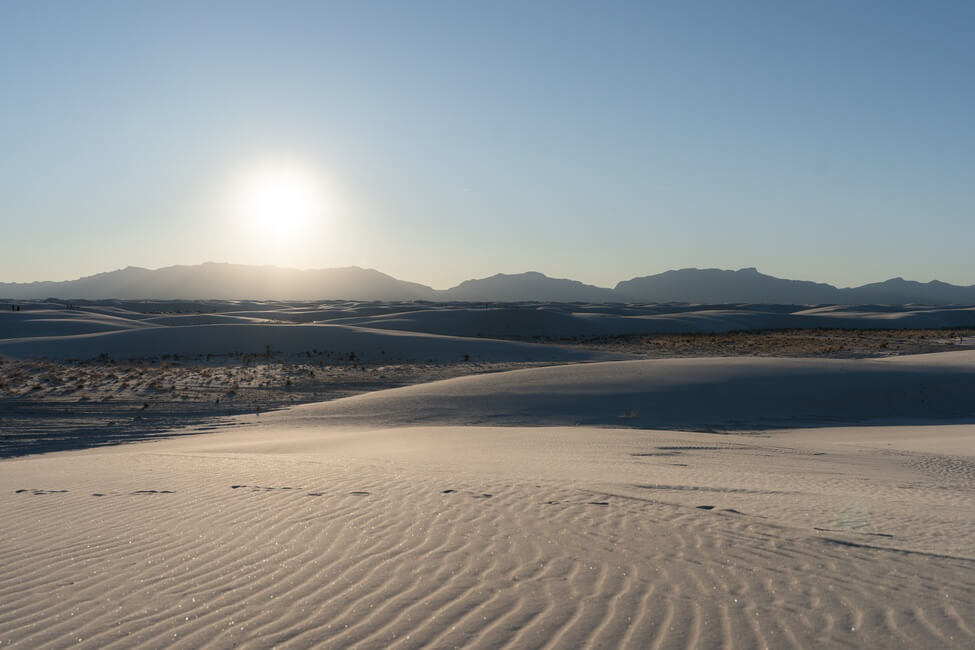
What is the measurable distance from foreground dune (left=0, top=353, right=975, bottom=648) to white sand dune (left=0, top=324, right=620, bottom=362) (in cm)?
2369

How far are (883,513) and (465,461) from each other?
16.6 feet

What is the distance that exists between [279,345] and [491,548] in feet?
112

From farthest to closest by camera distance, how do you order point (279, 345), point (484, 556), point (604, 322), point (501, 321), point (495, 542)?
point (604, 322) < point (501, 321) < point (279, 345) < point (495, 542) < point (484, 556)

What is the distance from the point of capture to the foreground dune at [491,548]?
3.77 metres

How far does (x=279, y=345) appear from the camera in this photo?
123ft

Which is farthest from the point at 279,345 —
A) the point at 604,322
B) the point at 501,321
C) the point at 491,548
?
the point at 491,548

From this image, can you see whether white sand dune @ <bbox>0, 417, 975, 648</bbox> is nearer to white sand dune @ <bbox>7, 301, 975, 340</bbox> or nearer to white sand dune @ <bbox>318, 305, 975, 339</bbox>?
white sand dune @ <bbox>7, 301, 975, 340</bbox>

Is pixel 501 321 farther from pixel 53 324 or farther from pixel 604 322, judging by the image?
pixel 53 324

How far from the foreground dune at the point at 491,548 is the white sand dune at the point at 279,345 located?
23.7 m

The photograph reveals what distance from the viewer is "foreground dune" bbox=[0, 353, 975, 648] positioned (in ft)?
12.4

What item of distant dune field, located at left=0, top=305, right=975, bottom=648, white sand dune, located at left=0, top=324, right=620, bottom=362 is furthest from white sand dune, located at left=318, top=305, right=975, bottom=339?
distant dune field, located at left=0, top=305, right=975, bottom=648

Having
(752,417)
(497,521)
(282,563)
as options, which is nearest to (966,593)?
(497,521)

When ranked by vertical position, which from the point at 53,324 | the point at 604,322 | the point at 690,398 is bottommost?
the point at 690,398

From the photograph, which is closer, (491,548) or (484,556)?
(484,556)
